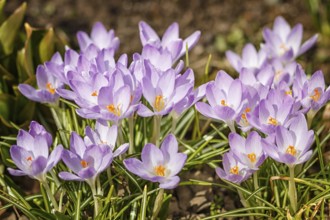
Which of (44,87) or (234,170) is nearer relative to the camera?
(234,170)

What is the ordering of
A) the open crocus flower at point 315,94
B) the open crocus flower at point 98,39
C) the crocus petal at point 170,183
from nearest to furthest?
the crocus petal at point 170,183
the open crocus flower at point 315,94
the open crocus flower at point 98,39

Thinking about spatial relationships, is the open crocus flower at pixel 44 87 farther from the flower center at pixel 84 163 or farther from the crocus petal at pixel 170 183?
the crocus petal at pixel 170 183

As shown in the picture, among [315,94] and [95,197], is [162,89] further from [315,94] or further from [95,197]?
[315,94]

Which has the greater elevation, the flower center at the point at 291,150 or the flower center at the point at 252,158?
the flower center at the point at 291,150

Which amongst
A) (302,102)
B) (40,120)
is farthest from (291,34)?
(40,120)

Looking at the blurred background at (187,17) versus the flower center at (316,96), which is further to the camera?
the blurred background at (187,17)

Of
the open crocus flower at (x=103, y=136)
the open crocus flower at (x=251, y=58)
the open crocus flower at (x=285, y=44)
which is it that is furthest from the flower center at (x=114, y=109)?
the open crocus flower at (x=285, y=44)

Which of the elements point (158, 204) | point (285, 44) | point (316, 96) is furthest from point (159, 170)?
point (285, 44)
